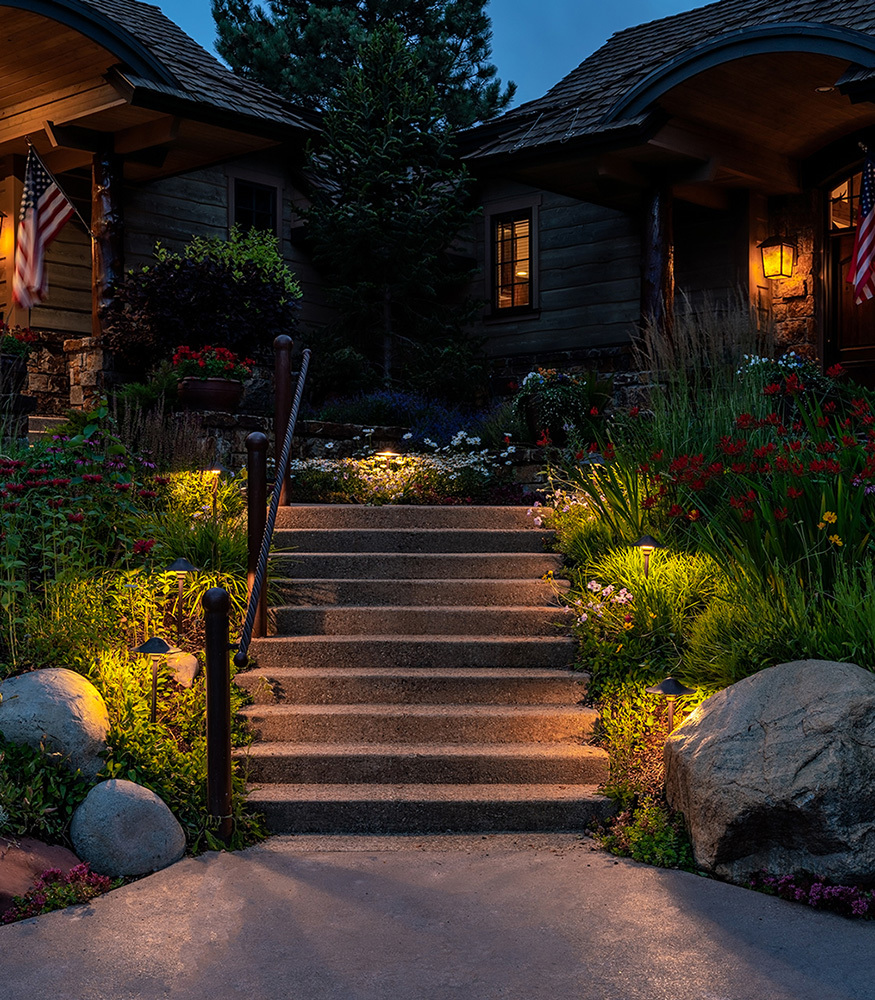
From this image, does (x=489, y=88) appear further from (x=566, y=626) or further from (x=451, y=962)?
(x=451, y=962)

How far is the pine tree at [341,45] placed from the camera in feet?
75.2

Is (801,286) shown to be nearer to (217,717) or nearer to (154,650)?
(154,650)

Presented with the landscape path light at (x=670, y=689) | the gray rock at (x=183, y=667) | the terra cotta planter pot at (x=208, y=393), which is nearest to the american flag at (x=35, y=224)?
the terra cotta planter pot at (x=208, y=393)

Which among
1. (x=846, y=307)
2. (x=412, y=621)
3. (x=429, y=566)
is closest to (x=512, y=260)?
(x=846, y=307)

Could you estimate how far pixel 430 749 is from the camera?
5.32 m

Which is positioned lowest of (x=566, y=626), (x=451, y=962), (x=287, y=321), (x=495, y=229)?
(x=451, y=962)

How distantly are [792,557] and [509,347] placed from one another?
943 centimetres

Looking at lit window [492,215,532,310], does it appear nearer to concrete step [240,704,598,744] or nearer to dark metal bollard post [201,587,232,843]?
concrete step [240,704,598,744]

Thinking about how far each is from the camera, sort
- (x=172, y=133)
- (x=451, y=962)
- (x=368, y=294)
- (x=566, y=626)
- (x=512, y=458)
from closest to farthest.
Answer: (x=451, y=962) → (x=566, y=626) → (x=512, y=458) → (x=172, y=133) → (x=368, y=294)

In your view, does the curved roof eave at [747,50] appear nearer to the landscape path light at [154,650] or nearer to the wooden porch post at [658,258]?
the wooden porch post at [658,258]

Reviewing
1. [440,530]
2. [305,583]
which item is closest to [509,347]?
[440,530]

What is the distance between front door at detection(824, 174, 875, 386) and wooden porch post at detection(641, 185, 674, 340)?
2.25 meters

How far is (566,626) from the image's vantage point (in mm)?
6312

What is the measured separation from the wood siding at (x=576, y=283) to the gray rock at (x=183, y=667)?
884 cm
